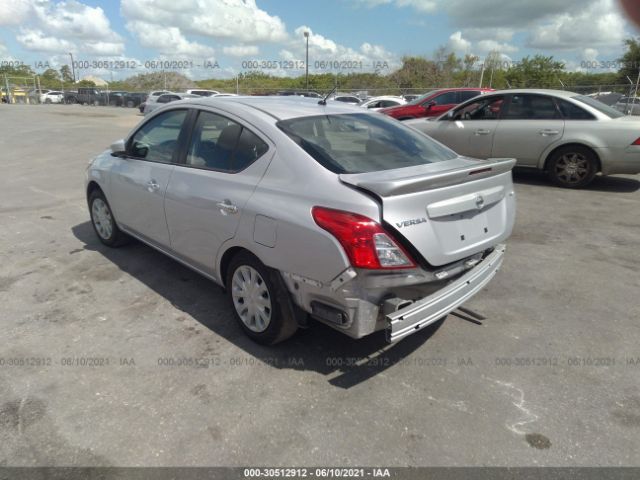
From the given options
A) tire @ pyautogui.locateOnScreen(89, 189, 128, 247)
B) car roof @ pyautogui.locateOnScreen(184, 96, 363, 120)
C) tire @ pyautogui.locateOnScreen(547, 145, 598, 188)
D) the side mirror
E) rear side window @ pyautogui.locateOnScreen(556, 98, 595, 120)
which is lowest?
tire @ pyautogui.locateOnScreen(89, 189, 128, 247)

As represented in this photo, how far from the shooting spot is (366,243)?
7.93 feet

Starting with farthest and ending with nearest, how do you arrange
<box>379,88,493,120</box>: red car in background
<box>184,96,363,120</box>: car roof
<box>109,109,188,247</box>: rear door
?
<box>379,88,493,120</box>: red car in background < <box>109,109,188,247</box>: rear door < <box>184,96,363,120</box>: car roof

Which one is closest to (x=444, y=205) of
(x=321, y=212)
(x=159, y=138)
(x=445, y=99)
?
(x=321, y=212)

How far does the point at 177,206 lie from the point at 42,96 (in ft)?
196

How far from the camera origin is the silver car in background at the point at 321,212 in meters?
2.49

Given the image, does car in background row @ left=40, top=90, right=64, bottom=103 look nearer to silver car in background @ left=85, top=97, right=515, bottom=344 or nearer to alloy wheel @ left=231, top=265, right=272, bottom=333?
silver car in background @ left=85, top=97, right=515, bottom=344

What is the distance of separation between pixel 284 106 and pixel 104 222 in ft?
9.22

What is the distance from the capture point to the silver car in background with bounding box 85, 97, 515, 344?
2492 mm

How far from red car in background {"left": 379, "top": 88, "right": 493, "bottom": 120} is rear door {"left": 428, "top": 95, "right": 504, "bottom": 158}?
4139mm

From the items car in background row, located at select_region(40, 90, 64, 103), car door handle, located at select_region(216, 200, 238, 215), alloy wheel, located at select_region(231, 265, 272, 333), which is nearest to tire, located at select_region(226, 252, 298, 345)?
alloy wheel, located at select_region(231, 265, 272, 333)

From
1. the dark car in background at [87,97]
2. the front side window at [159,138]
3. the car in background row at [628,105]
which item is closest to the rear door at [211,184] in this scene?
the front side window at [159,138]

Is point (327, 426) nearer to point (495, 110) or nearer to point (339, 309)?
point (339, 309)

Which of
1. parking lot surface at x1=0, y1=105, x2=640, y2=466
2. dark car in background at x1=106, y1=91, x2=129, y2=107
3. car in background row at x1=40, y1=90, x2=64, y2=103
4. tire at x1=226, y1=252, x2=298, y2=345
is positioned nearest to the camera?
parking lot surface at x1=0, y1=105, x2=640, y2=466

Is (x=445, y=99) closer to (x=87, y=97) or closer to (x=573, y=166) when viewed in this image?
(x=573, y=166)
